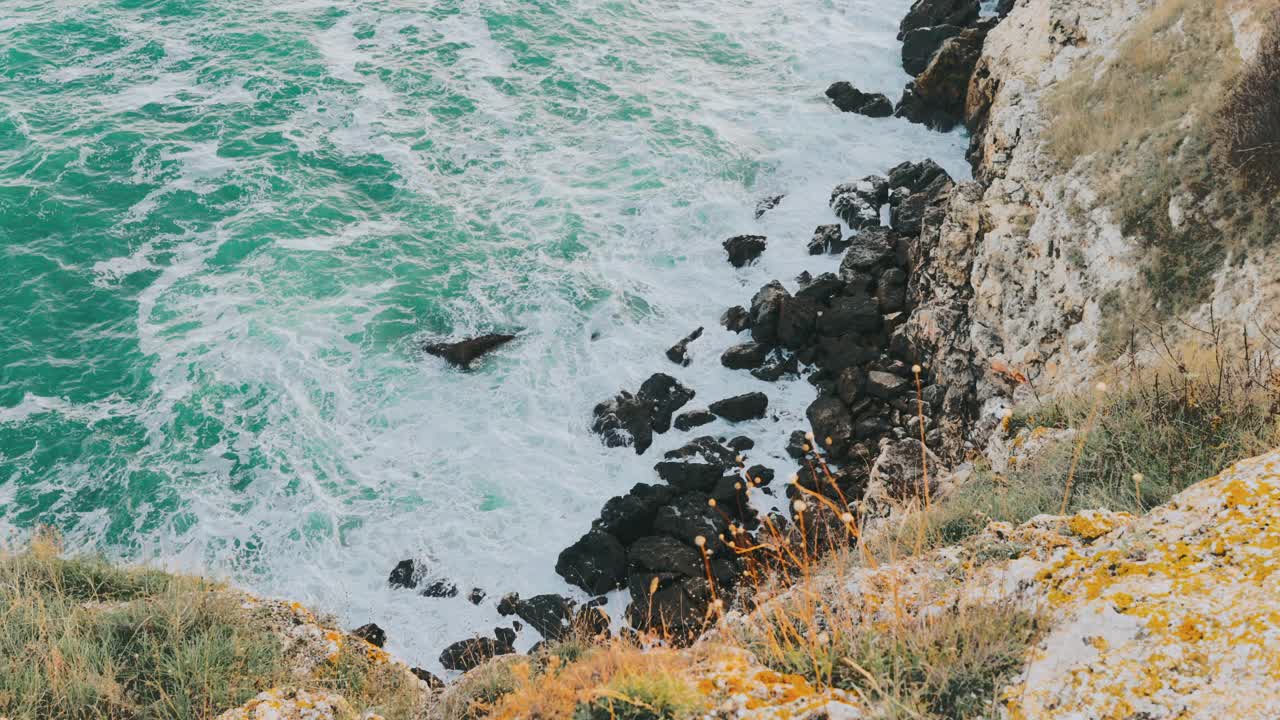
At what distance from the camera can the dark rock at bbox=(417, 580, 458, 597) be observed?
14.6 metres

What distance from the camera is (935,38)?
94.1ft

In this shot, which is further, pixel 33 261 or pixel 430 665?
pixel 33 261

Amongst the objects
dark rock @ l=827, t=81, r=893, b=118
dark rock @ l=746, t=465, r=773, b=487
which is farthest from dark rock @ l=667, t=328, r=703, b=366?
dark rock @ l=827, t=81, r=893, b=118

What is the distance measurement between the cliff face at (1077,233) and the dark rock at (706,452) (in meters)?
4.58

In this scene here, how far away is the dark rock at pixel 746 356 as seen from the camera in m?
18.2

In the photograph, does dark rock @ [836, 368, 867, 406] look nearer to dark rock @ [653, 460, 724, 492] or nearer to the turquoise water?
the turquoise water

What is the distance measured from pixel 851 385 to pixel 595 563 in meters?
6.53

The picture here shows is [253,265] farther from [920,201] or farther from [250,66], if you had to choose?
Answer: [920,201]

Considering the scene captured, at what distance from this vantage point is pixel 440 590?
48.0ft

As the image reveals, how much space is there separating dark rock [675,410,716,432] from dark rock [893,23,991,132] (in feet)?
46.5

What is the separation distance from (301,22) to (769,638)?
34678mm

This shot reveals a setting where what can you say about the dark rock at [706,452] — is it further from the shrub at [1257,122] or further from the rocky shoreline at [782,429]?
the shrub at [1257,122]

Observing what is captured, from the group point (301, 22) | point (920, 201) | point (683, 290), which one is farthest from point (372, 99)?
point (920, 201)

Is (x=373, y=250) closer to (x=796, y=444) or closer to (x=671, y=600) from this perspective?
(x=796, y=444)
